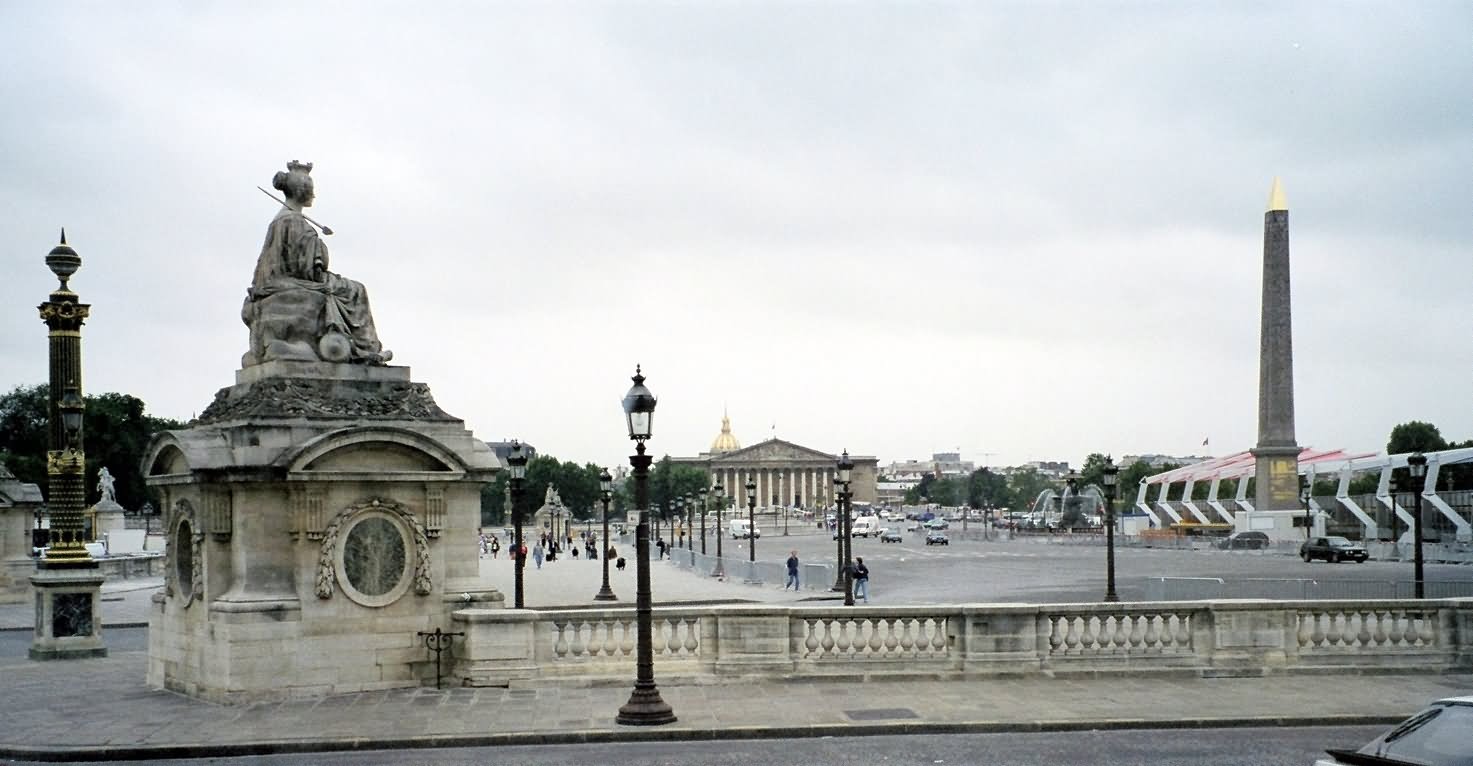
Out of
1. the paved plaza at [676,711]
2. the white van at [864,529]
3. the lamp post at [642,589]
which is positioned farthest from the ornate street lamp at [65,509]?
the white van at [864,529]

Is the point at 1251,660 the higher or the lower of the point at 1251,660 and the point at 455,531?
the lower

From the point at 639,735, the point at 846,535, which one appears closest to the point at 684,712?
the point at 639,735

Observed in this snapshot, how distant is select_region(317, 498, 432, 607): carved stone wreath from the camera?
19.0m

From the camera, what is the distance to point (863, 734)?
1625 cm

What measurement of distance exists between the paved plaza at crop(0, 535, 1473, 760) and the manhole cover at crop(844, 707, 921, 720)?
0.02 meters

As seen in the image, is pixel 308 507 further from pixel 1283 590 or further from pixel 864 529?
pixel 864 529

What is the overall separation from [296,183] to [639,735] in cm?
980

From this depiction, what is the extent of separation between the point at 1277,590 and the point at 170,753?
31.3m

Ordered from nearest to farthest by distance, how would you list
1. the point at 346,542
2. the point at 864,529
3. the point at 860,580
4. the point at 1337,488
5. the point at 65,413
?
the point at 346,542
the point at 65,413
the point at 860,580
the point at 1337,488
the point at 864,529

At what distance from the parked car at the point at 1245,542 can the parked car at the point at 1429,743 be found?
77739mm

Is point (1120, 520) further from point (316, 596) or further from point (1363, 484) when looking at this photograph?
point (316, 596)

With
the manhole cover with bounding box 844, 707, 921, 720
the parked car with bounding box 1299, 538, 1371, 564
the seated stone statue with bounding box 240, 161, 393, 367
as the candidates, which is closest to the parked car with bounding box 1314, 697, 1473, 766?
the manhole cover with bounding box 844, 707, 921, 720

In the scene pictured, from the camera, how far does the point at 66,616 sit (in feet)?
85.3

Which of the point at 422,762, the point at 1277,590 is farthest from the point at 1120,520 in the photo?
the point at 422,762
